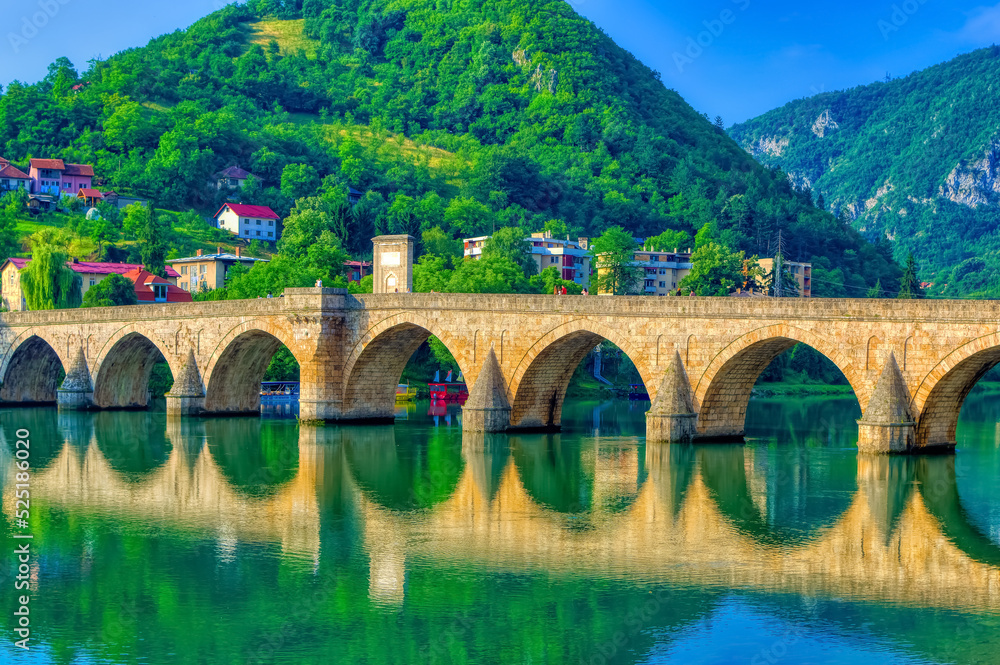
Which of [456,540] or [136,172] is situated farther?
[136,172]

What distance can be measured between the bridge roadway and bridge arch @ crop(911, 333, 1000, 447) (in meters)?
0.97

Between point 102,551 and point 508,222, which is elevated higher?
point 508,222

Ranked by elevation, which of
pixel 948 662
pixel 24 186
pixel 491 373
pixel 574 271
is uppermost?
pixel 24 186

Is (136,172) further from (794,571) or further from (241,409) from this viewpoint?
(794,571)

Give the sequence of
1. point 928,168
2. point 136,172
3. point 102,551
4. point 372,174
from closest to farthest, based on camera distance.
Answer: point 102,551, point 136,172, point 372,174, point 928,168

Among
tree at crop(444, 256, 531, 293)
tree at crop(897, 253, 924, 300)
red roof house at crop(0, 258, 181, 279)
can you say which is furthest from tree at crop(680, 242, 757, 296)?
red roof house at crop(0, 258, 181, 279)

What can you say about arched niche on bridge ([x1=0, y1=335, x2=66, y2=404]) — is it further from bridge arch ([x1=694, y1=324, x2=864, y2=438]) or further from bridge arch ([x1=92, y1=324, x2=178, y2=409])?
bridge arch ([x1=694, y1=324, x2=864, y2=438])

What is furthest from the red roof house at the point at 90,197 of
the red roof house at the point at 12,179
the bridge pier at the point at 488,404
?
the bridge pier at the point at 488,404

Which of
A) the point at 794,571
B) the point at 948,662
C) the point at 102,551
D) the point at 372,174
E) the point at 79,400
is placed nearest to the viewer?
the point at 948,662

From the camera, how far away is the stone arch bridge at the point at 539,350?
34469 mm

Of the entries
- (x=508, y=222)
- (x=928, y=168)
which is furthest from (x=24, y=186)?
(x=928, y=168)

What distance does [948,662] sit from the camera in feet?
54.3

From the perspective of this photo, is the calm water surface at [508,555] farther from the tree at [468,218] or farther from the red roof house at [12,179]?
the red roof house at [12,179]

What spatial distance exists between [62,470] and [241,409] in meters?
17.5
